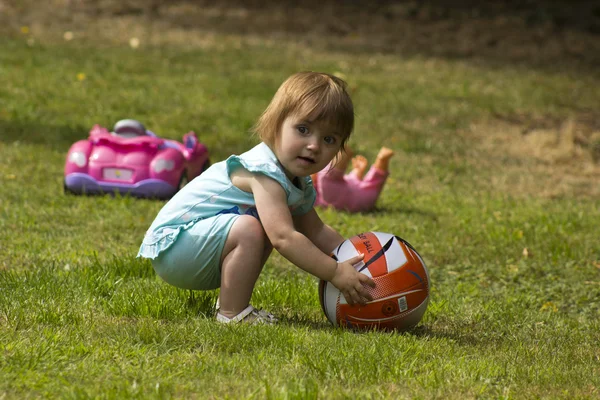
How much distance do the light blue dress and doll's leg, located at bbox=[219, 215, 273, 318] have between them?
1.8 inches

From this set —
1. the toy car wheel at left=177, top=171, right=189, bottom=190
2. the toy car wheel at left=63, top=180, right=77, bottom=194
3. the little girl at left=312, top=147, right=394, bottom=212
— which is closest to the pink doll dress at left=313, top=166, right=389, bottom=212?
the little girl at left=312, top=147, right=394, bottom=212

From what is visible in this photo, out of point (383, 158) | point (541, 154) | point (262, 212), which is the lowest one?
point (541, 154)

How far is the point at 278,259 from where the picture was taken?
5.69 meters

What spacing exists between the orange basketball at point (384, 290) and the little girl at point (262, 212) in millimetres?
52

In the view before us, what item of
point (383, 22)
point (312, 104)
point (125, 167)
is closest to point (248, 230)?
point (312, 104)

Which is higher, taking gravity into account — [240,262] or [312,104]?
[312,104]

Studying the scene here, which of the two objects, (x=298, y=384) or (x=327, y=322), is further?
(x=327, y=322)

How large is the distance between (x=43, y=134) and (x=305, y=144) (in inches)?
211

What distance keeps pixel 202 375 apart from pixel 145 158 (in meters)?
3.99

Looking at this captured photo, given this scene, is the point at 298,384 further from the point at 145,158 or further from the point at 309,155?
the point at 145,158

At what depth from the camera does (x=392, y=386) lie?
3223 mm

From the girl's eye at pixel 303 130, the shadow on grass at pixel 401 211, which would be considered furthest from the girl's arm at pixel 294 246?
the shadow on grass at pixel 401 211

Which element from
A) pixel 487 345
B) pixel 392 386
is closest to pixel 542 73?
pixel 487 345

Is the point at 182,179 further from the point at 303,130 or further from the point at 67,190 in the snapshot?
the point at 303,130
